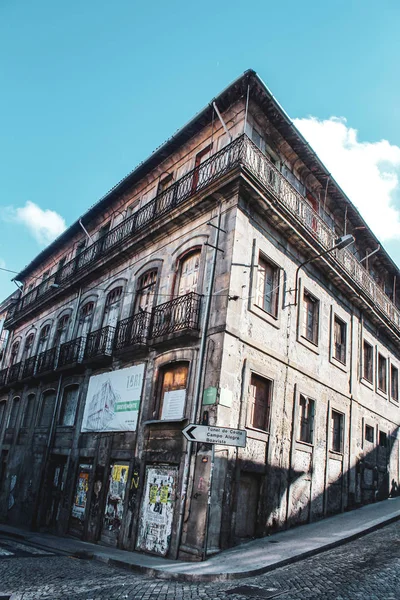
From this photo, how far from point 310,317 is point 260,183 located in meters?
4.63

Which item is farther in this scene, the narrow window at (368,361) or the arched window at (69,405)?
the narrow window at (368,361)

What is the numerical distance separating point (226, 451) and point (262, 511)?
6.80 feet

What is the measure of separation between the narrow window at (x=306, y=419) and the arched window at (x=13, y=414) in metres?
12.8

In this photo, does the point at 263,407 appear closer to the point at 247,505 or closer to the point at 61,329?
the point at 247,505

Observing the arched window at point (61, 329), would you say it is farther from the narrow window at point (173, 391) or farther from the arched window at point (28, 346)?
the narrow window at point (173, 391)

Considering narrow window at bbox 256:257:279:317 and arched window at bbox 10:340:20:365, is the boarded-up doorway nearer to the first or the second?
narrow window at bbox 256:257:279:317

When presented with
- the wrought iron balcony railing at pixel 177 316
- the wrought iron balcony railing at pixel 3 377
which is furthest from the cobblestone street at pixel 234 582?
the wrought iron balcony railing at pixel 3 377

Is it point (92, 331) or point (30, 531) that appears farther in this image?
point (92, 331)

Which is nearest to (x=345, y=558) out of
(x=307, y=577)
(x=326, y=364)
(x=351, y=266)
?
(x=307, y=577)

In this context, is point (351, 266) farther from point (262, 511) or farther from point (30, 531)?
point (30, 531)

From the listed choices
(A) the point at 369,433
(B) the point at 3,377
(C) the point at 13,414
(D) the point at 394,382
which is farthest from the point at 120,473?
(D) the point at 394,382

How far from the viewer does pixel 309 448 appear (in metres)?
12.8

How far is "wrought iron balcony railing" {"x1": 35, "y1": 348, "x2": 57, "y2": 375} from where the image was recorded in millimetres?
17375

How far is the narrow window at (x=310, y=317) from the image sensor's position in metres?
13.9
